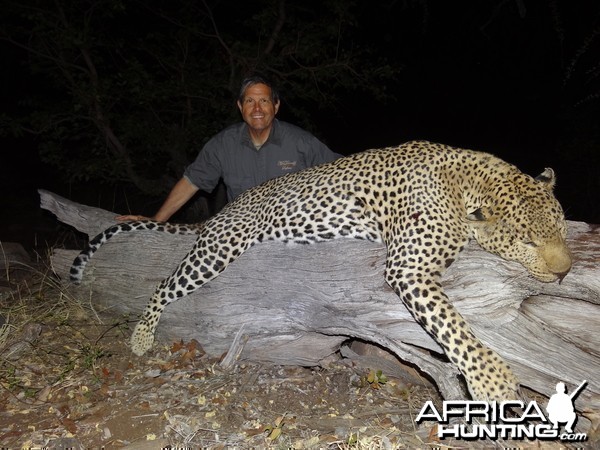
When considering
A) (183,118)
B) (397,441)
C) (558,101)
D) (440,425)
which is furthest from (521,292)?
(558,101)

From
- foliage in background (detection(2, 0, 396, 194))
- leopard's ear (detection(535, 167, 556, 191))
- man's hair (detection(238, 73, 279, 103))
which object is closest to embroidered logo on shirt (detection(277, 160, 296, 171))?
man's hair (detection(238, 73, 279, 103))

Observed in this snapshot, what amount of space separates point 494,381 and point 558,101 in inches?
774

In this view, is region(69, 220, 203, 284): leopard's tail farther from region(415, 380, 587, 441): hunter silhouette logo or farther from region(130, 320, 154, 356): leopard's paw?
region(415, 380, 587, 441): hunter silhouette logo

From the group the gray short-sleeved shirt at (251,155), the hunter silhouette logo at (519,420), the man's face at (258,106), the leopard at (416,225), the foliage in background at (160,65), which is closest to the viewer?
the hunter silhouette logo at (519,420)

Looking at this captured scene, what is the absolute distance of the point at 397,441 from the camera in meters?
3.98

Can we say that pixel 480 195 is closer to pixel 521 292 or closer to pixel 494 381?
pixel 521 292

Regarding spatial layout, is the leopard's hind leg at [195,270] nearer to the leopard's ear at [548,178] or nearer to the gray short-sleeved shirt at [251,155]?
the gray short-sleeved shirt at [251,155]

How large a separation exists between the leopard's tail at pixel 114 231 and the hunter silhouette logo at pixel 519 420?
3319mm

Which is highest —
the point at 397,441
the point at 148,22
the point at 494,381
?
the point at 148,22

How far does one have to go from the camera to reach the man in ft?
21.1

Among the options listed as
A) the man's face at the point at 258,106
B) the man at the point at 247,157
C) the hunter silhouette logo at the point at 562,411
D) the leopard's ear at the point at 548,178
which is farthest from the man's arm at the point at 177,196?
the hunter silhouette logo at the point at 562,411

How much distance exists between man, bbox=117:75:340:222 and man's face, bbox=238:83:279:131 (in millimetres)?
127

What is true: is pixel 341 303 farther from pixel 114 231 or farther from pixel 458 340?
pixel 114 231

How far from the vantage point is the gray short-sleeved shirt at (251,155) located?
256 inches
